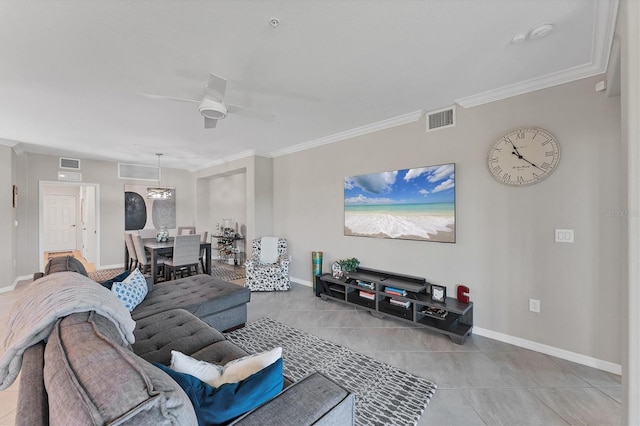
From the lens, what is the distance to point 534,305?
2.58 m

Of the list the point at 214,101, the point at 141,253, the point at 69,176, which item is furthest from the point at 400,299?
the point at 69,176

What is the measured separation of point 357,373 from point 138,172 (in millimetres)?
7012

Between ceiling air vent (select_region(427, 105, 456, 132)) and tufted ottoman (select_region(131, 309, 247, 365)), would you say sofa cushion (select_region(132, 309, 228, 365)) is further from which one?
ceiling air vent (select_region(427, 105, 456, 132))

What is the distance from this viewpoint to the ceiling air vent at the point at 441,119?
3090 millimetres

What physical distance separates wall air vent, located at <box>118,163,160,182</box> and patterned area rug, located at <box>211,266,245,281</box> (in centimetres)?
296

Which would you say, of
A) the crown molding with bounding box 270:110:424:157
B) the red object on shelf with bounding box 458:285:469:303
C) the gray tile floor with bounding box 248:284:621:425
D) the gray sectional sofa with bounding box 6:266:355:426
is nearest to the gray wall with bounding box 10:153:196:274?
the crown molding with bounding box 270:110:424:157

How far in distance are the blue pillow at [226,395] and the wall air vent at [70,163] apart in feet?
22.8

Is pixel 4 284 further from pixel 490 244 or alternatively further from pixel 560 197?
pixel 560 197

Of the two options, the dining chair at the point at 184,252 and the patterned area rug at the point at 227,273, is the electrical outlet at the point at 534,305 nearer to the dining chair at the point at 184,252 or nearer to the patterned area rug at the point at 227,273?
the patterned area rug at the point at 227,273

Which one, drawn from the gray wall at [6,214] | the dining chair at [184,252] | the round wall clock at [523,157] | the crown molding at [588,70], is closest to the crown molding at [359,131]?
the crown molding at [588,70]

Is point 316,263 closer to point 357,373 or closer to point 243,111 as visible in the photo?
point 357,373

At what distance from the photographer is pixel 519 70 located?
2373 mm

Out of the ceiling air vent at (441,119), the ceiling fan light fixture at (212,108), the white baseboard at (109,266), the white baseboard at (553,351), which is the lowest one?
the white baseboard at (553,351)

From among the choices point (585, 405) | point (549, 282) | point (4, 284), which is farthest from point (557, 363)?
point (4, 284)
